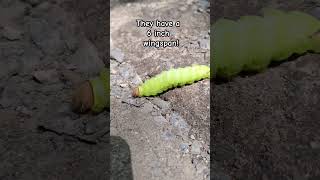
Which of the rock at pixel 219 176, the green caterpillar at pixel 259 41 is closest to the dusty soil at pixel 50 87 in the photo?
the rock at pixel 219 176

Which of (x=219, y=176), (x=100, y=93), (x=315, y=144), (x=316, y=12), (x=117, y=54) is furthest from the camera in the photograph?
(x=316, y=12)

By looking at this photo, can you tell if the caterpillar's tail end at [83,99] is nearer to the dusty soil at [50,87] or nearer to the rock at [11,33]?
the dusty soil at [50,87]

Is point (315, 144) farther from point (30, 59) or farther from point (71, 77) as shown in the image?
point (30, 59)

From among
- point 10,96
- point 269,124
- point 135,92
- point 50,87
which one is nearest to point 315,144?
point 269,124

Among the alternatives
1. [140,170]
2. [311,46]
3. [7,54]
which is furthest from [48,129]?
[311,46]

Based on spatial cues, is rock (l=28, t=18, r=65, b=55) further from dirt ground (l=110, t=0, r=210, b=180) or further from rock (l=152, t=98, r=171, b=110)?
rock (l=152, t=98, r=171, b=110)

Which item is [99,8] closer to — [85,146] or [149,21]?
[149,21]
